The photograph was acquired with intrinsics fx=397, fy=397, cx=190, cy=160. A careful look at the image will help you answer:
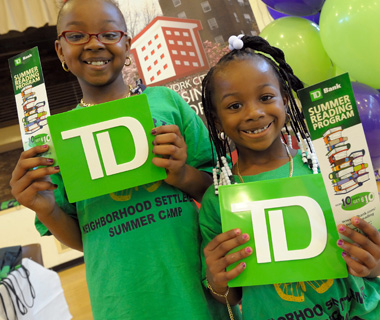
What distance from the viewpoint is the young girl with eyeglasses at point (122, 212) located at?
0.92 m

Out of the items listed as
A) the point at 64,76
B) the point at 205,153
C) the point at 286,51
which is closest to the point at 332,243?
the point at 205,153

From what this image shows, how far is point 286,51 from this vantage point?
1.47 m

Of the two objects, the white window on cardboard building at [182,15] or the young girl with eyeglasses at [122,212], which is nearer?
the young girl with eyeglasses at [122,212]

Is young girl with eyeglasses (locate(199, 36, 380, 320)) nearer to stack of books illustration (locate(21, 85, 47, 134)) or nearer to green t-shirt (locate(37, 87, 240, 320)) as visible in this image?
green t-shirt (locate(37, 87, 240, 320))

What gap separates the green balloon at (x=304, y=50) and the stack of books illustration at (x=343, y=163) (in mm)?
779

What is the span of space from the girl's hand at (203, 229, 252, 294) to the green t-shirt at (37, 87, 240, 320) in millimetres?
131

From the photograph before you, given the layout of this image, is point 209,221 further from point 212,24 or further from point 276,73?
point 212,24

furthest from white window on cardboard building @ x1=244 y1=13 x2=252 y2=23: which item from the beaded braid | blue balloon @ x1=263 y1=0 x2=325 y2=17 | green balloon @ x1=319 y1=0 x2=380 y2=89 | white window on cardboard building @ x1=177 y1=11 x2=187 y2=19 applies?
the beaded braid

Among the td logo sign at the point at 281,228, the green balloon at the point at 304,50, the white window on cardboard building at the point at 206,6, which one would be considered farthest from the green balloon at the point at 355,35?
the white window on cardboard building at the point at 206,6

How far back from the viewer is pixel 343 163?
0.76 m

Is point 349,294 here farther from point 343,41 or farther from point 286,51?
point 286,51

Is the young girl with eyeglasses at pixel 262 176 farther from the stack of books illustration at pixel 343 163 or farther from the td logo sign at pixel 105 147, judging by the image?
the td logo sign at pixel 105 147

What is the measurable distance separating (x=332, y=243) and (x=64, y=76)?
5.58 m

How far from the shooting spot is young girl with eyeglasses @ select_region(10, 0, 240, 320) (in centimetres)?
92
